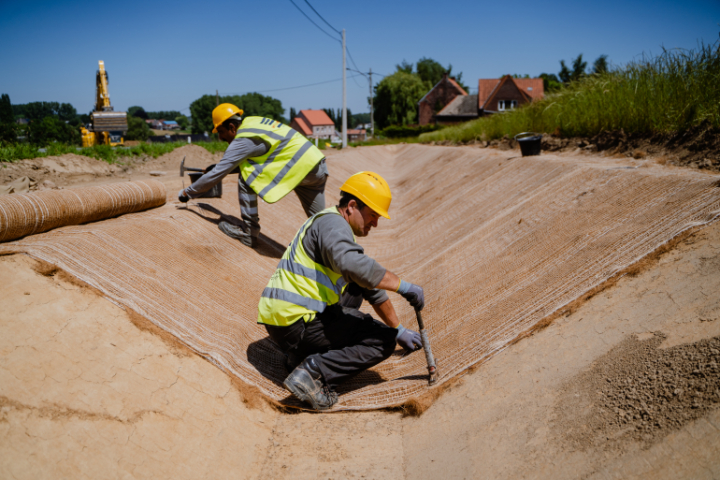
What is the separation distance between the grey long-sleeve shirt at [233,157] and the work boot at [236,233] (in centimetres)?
48

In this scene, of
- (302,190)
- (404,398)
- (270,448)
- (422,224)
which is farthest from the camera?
(422,224)

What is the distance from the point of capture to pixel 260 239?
5.83 meters

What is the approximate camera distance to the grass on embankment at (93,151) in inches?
417

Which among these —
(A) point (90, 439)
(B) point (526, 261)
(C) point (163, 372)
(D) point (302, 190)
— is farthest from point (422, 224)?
(A) point (90, 439)

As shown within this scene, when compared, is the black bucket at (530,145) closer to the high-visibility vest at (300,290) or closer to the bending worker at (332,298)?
the bending worker at (332,298)

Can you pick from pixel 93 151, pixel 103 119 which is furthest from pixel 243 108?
pixel 93 151

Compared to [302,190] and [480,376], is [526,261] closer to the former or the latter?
[480,376]

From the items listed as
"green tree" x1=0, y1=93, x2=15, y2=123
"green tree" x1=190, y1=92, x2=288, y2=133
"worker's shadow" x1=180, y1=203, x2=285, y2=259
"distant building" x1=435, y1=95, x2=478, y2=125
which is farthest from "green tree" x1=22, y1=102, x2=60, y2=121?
"worker's shadow" x1=180, y1=203, x2=285, y2=259

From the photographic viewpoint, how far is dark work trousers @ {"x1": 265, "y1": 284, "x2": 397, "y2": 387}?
302cm

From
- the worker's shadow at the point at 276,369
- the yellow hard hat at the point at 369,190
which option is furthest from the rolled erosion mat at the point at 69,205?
the yellow hard hat at the point at 369,190

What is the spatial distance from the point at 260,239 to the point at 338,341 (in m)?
3.03

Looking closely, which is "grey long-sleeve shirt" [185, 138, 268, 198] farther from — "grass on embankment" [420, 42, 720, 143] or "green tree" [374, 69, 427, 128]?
"green tree" [374, 69, 427, 128]

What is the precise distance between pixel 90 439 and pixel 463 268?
3.27 m

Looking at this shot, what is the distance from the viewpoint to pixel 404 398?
9.71 ft
